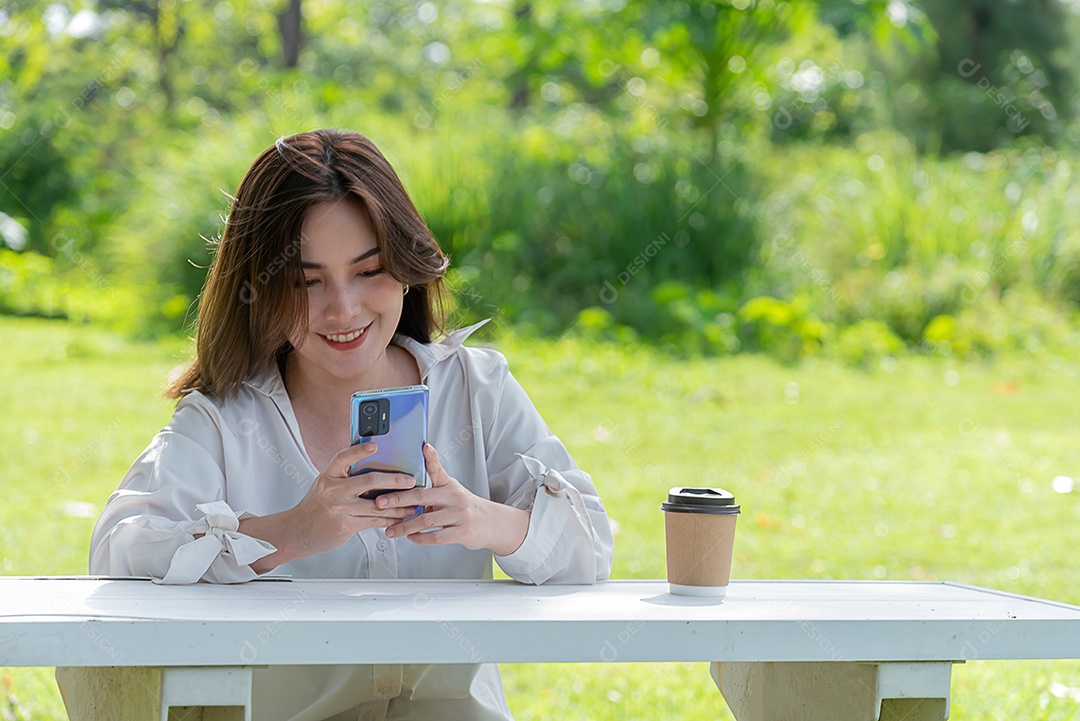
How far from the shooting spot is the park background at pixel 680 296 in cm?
496

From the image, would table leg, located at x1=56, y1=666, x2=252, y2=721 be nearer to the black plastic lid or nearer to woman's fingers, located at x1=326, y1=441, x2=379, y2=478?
woman's fingers, located at x1=326, y1=441, x2=379, y2=478

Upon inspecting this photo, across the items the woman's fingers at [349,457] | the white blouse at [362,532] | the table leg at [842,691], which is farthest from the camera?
the white blouse at [362,532]

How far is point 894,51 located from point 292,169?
18.6m

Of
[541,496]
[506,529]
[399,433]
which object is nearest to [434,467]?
[399,433]

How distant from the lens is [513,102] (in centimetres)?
1823

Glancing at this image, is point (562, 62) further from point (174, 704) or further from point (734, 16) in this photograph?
point (174, 704)

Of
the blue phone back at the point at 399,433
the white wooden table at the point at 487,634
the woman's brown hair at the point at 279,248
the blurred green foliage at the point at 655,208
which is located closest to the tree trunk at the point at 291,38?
the blurred green foliage at the point at 655,208

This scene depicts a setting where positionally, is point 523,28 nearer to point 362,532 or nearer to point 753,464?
point 753,464

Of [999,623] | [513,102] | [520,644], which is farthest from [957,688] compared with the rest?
[513,102]

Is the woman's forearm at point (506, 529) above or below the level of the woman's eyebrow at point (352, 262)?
below

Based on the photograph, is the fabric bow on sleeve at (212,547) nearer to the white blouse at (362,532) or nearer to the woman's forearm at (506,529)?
the white blouse at (362,532)

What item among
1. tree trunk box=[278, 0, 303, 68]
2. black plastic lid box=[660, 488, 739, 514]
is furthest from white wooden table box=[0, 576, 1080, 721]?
A: tree trunk box=[278, 0, 303, 68]

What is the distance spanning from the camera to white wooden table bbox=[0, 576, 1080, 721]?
144 centimetres

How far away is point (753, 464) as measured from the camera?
5.93m
